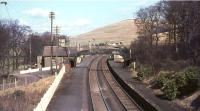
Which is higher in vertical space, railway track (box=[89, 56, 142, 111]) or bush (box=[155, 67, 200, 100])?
bush (box=[155, 67, 200, 100])

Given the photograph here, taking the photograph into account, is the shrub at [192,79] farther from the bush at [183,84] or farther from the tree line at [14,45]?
the tree line at [14,45]

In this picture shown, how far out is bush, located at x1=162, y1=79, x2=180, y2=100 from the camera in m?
32.1

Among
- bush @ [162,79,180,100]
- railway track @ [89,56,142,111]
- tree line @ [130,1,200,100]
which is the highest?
tree line @ [130,1,200,100]

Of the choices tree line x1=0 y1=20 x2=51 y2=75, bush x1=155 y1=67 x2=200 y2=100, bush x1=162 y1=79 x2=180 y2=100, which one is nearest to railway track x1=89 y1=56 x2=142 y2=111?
bush x1=162 y1=79 x2=180 y2=100

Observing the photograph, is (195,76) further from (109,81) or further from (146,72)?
(109,81)

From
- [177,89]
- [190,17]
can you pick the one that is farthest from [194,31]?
[177,89]

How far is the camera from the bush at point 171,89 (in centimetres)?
3212

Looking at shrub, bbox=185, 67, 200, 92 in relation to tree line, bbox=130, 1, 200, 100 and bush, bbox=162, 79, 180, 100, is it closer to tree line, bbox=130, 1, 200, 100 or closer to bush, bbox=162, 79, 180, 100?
tree line, bbox=130, 1, 200, 100

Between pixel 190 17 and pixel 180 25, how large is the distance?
6962 millimetres

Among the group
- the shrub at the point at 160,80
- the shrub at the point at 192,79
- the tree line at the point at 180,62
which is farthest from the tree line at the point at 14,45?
the shrub at the point at 192,79

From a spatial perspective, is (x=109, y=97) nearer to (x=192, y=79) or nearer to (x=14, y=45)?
(x=192, y=79)

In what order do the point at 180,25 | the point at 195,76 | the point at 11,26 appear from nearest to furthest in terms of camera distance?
the point at 195,76, the point at 180,25, the point at 11,26

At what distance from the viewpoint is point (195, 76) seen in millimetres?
31688

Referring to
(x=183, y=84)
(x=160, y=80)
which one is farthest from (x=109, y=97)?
(x=183, y=84)
